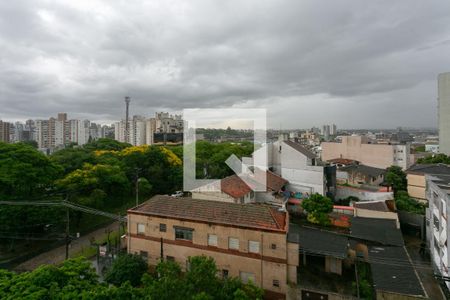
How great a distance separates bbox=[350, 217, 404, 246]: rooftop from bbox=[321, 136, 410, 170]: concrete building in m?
22.2

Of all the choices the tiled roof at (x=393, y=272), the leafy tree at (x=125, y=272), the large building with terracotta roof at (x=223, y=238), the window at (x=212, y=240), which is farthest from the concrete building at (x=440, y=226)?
the leafy tree at (x=125, y=272)

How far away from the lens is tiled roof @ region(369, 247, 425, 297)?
32.4 feet

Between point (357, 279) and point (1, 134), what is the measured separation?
80.0 metres

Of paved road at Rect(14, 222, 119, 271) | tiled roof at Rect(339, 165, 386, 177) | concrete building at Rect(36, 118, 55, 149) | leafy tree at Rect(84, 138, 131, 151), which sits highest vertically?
concrete building at Rect(36, 118, 55, 149)

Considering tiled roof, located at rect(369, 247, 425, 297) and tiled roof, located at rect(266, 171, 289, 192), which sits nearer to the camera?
tiled roof, located at rect(369, 247, 425, 297)

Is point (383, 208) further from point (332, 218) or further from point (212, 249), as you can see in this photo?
point (212, 249)

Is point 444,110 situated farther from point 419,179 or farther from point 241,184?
point 241,184

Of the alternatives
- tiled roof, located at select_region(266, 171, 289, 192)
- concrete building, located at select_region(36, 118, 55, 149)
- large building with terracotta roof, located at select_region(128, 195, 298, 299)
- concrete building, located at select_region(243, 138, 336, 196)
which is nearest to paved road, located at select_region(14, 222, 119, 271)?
large building with terracotta roof, located at select_region(128, 195, 298, 299)

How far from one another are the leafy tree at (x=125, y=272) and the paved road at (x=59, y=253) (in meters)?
6.28

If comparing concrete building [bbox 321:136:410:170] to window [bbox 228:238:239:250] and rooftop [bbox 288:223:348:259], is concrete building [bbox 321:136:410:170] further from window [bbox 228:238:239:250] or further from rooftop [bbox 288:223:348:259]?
window [bbox 228:238:239:250]

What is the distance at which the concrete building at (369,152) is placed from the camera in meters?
35.2

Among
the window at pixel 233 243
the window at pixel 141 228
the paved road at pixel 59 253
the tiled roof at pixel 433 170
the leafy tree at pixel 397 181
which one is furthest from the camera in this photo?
the leafy tree at pixel 397 181

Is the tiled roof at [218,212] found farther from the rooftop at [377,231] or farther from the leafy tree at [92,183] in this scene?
the leafy tree at [92,183]

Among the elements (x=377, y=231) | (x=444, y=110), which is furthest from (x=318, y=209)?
(x=444, y=110)
